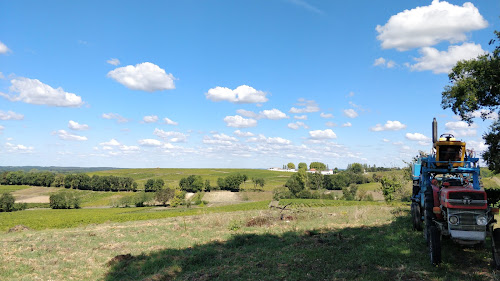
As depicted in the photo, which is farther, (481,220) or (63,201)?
(63,201)

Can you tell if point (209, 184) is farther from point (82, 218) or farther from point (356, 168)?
point (356, 168)

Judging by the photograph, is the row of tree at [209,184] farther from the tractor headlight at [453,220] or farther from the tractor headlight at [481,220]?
the tractor headlight at [481,220]

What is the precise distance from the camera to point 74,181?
104 meters

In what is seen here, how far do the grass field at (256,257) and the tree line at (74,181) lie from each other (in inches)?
3717

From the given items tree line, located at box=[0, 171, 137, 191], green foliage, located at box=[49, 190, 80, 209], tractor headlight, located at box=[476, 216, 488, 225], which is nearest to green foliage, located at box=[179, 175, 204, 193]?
tree line, located at box=[0, 171, 137, 191]

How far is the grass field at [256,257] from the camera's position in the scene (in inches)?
304

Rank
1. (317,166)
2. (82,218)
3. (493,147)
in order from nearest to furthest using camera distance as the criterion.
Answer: (493,147)
(82,218)
(317,166)

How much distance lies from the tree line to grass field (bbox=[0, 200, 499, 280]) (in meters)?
94.4

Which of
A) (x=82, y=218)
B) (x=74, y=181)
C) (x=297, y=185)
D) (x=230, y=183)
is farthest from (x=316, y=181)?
(x=74, y=181)

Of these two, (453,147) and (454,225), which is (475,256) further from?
(453,147)

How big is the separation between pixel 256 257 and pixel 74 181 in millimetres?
112610

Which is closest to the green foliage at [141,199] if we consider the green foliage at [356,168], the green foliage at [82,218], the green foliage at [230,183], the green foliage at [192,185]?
the green foliage at [192,185]

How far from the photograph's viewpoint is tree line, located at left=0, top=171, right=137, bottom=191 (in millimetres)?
102625

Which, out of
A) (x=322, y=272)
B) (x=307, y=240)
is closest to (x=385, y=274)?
(x=322, y=272)
